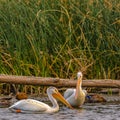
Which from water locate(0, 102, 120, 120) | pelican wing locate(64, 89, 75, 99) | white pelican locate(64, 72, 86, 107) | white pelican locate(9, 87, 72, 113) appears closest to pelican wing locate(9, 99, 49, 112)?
white pelican locate(9, 87, 72, 113)

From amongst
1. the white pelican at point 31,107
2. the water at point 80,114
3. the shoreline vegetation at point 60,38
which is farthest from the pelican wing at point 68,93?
the white pelican at point 31,107

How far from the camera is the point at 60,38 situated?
676 inches

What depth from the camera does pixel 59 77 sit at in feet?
55.3

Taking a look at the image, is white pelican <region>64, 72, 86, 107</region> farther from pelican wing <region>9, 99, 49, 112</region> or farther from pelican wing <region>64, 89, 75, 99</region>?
pelican wing <region>9, 99, 49, 112</region>

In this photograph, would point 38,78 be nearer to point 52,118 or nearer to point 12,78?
point 12,78

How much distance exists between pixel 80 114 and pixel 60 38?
3204 mm

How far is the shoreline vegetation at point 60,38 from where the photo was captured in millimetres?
16797

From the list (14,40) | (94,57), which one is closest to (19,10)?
(14,40)

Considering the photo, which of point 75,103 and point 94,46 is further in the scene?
point 94,46

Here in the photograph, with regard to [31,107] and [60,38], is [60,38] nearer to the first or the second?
[60,38]

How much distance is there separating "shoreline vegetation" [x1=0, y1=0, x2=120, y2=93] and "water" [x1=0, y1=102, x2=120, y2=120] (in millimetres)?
1701

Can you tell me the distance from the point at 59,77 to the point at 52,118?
304cm

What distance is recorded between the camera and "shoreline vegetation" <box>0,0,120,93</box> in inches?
661

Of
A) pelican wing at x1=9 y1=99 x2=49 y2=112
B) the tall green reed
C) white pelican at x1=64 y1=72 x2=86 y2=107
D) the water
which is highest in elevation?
the tall green reed
